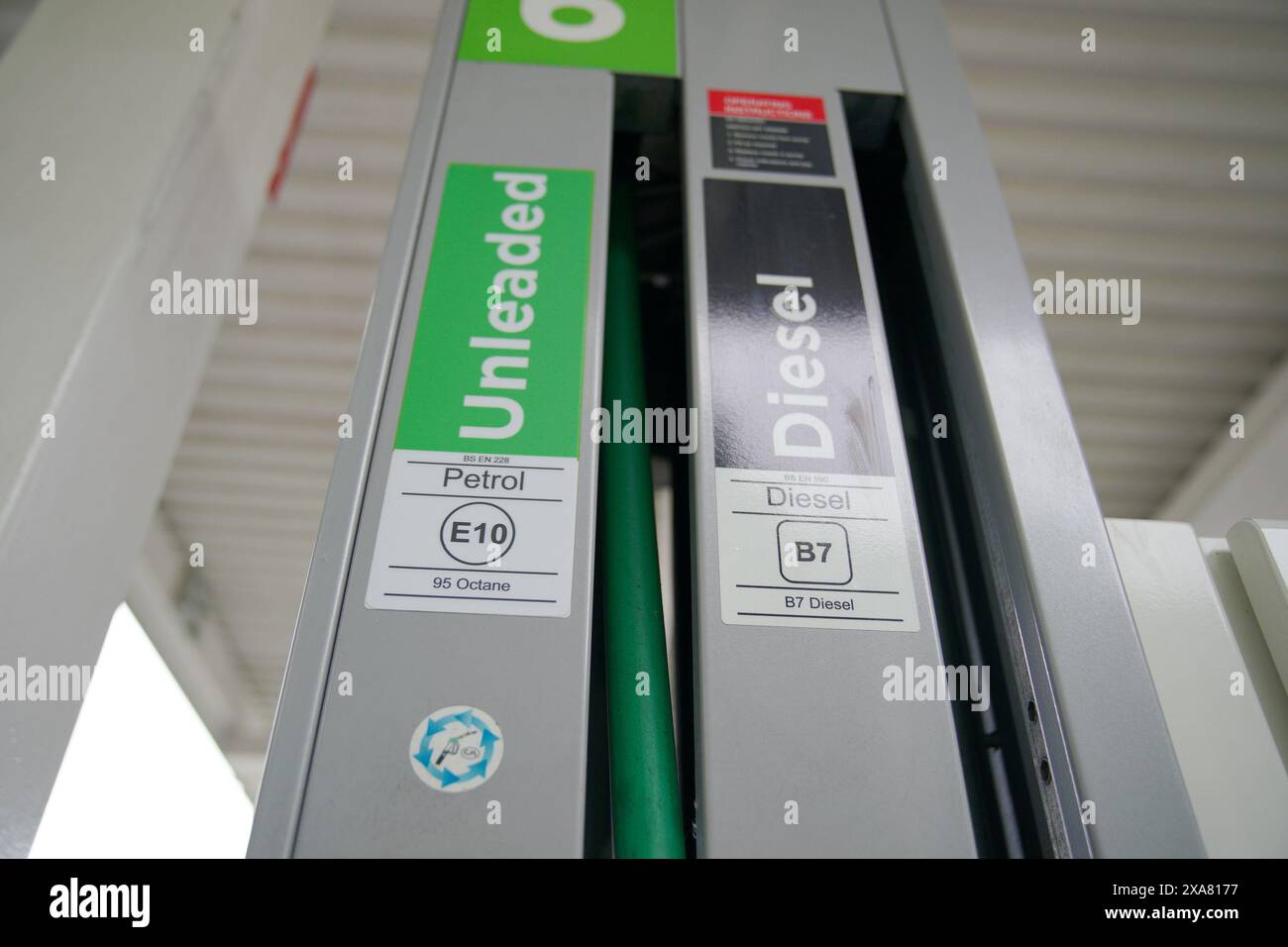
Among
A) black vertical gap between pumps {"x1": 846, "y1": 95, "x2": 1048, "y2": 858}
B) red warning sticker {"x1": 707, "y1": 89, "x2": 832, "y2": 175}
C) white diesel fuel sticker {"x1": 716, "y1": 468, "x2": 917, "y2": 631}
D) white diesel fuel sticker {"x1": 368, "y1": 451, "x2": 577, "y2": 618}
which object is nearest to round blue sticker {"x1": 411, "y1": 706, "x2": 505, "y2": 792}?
white diesel fuel sticker {"x1": 368, "y1": 451, "x2": 577, "y2": 618}

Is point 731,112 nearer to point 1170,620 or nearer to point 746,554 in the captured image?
point 746,554

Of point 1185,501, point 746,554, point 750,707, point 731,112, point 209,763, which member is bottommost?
point 750,707

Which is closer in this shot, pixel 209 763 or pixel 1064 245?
pixel 1064 245

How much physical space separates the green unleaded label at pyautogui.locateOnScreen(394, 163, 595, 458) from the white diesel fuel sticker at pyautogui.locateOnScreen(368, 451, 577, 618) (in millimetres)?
26

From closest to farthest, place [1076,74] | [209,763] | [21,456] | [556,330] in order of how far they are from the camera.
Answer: [556,330]
[21,456]
[1076,74]
[209,763]

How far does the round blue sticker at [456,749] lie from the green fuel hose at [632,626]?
16 cm

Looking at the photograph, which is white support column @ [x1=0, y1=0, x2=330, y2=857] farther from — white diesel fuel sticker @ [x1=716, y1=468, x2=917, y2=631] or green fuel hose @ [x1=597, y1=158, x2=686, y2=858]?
white diesel fuel sticker @ [x1=716, y1=468, x2=917, y2=631]

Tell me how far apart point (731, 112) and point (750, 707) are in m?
0.77

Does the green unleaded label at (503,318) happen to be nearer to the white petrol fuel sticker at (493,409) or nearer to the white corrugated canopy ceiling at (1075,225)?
the white petrol fuel sticker at (493,409)

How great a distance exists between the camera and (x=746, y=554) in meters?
0.83

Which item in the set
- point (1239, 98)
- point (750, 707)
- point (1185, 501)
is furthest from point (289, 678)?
point (1185, 501)

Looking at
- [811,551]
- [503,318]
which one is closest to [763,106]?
[503,318]

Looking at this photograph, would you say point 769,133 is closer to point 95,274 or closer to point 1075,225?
point 95,274

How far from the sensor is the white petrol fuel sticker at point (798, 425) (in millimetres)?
819
